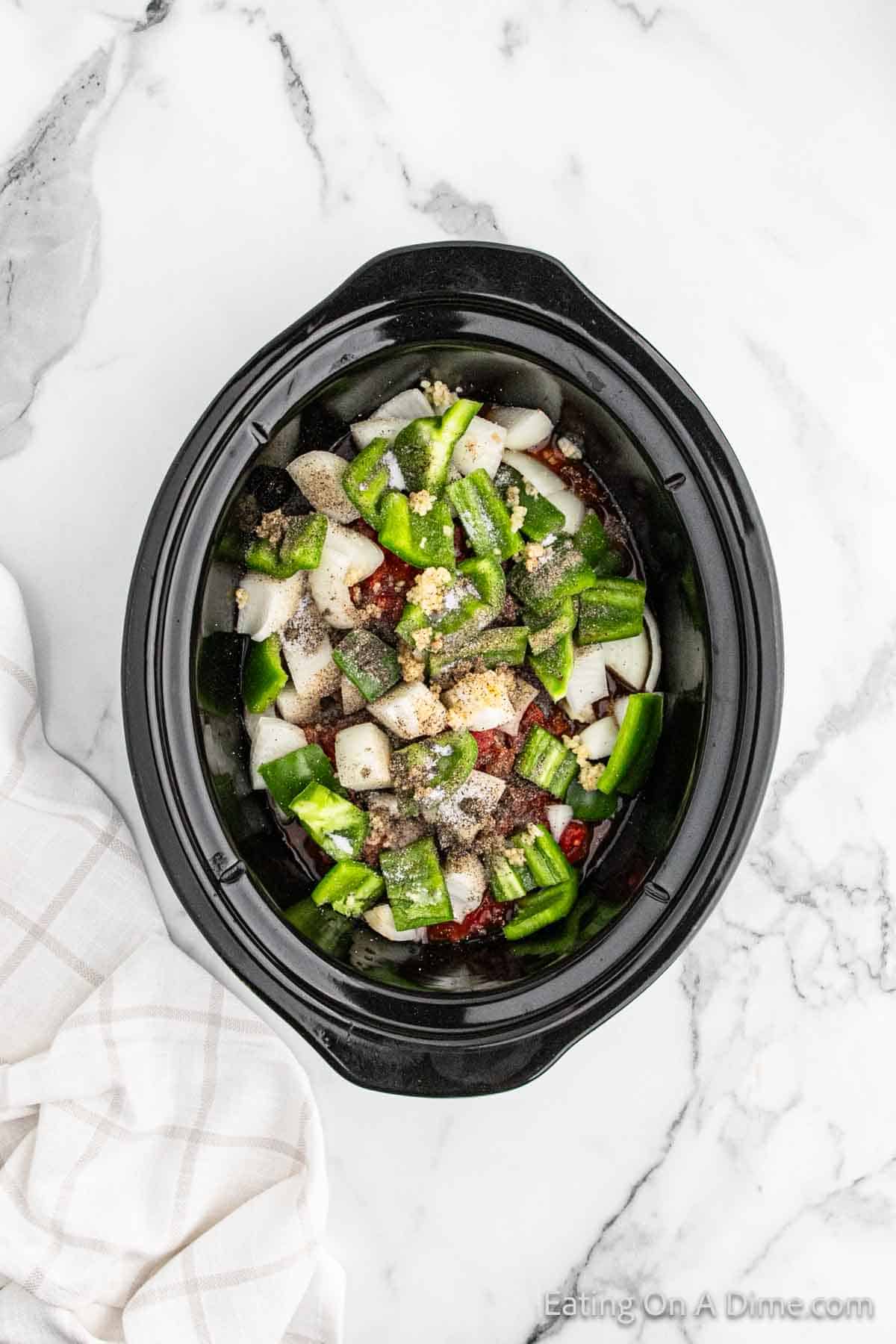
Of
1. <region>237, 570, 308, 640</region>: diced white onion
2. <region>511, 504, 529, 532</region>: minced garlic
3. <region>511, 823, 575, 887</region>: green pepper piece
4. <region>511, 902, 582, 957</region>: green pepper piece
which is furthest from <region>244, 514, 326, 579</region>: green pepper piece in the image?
<region>511, 902, 582, 957</region>: green pepper piece

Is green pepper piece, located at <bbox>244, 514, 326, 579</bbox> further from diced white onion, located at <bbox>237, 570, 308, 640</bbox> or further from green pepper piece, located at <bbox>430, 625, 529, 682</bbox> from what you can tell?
green pepper piece, located at <bbox>430, 625, 529, 682</bbox>

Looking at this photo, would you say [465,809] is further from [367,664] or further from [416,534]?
[416,534]

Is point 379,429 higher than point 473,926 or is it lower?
higher

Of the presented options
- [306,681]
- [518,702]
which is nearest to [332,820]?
[306,681]

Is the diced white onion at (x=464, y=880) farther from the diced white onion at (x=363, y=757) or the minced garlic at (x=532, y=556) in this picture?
the minced garlic at (x=532, y=556)

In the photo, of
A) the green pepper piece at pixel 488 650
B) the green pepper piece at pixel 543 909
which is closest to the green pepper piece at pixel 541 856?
the green pepper piece at pixel 543 909

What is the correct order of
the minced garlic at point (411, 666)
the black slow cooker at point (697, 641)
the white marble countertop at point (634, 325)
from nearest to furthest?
the black slow cooker at point (697, 641) → the minced garlic at point (411, 666) → the white marble countertop at point (634, 325)
